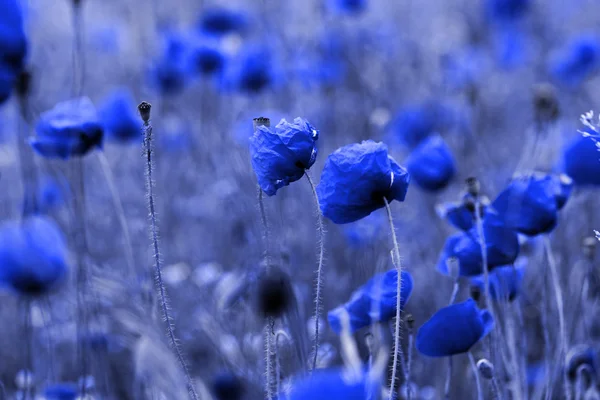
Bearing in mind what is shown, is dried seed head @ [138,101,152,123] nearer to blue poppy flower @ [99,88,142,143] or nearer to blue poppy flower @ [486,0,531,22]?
A: blue poppy flower @ [99,88,142,143]

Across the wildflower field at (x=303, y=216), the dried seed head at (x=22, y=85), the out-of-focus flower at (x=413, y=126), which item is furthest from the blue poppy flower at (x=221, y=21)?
the dried seed head at (x=22, y=85)

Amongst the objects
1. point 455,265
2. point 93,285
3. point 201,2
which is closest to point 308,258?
point 93,285

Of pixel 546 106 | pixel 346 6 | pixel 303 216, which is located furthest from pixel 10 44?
pixel 346 6

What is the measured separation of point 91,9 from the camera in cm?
504

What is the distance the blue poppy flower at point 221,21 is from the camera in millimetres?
2732

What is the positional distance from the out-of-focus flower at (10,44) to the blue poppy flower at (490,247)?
2.23 feet

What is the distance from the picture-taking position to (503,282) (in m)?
1.10

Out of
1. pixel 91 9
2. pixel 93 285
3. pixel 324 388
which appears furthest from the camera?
pixel 91 9

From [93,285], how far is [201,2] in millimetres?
2126

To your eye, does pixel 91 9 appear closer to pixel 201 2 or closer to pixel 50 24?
pixel 50 24

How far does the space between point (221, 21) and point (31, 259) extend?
1.97 metres

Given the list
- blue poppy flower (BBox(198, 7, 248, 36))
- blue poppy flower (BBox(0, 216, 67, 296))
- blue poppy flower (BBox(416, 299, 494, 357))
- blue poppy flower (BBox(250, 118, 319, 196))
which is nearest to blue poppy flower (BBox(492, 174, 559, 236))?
blue poppy flower (BBox(416, 299, 494, 357))

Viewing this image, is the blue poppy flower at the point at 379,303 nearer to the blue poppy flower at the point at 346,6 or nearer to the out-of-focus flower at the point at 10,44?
the out-of-focus flower at the point at 10,44

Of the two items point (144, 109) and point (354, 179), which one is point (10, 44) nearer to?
point (144, 109)
